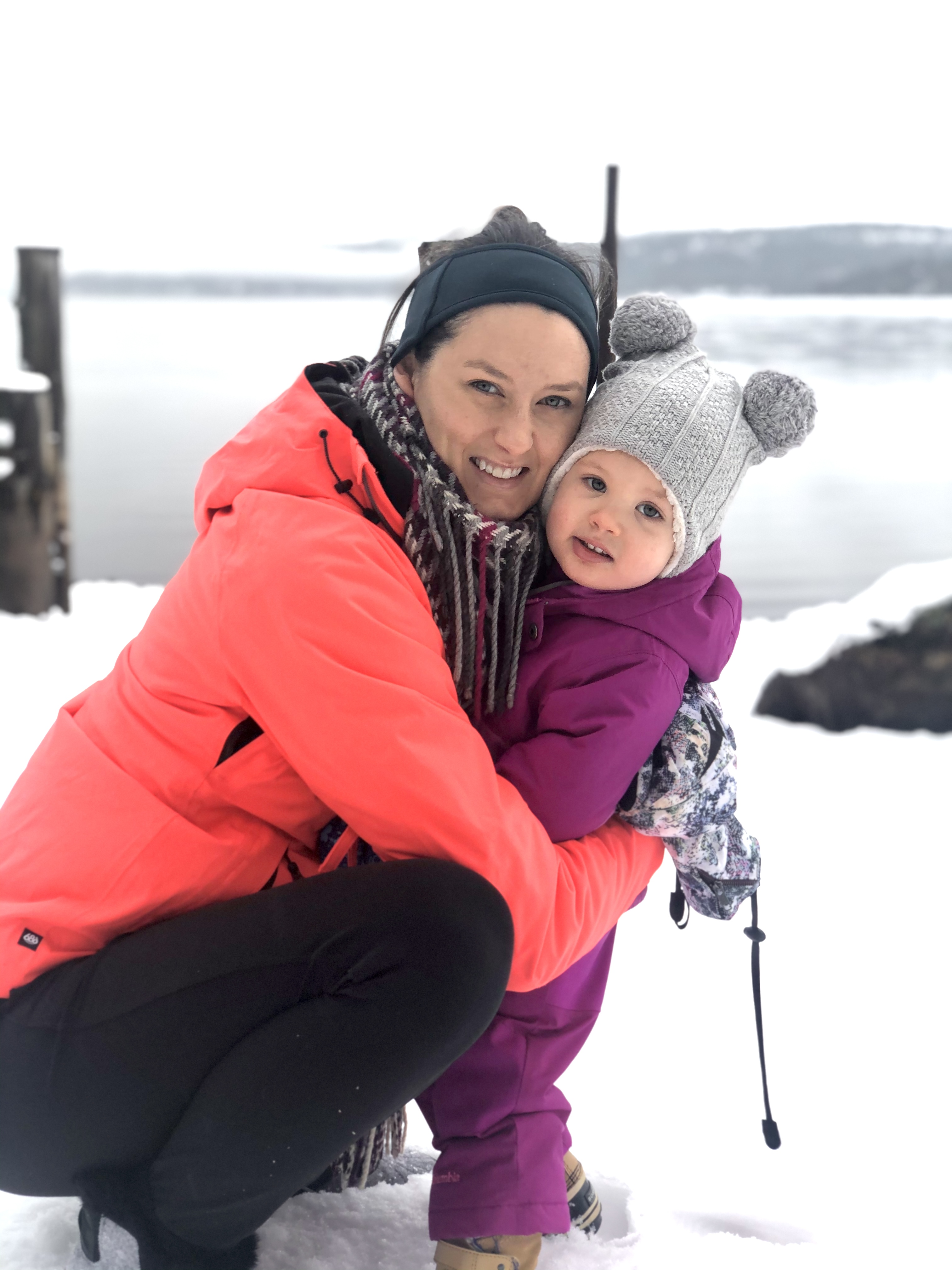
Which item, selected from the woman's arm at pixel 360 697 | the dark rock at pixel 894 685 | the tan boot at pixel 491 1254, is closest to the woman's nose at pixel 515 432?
the woman's arm at pixel 360 697

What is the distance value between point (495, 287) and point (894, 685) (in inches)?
94.6

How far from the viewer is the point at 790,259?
4625 millimetres

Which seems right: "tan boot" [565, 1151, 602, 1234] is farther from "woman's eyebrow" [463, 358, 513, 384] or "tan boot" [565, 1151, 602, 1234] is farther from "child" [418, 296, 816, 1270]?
"woman's eyebrow" [463, 358, 513, 384]

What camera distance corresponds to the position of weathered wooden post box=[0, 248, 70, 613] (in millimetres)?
3648

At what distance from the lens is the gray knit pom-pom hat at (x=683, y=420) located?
1301 mm

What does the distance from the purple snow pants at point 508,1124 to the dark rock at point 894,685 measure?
2.15 meters

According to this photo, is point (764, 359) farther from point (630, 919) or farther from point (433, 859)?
point (433, 859)

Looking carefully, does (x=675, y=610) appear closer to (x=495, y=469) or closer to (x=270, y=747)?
(x=495, y=469)

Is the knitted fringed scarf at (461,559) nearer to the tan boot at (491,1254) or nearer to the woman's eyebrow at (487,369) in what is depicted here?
the woman's eyebrow at (487,369)

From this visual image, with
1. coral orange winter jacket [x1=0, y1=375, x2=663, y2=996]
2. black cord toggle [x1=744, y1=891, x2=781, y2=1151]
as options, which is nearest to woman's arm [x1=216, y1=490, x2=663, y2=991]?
coral orange winter jacket [x1=0, y1=375, x2=663, y2=996]

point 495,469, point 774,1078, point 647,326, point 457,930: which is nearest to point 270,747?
point 457,930

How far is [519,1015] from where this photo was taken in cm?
129

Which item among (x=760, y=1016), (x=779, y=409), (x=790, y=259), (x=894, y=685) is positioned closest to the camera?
(x=779, y=409)

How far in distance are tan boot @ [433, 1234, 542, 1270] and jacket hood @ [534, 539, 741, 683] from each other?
2.21 feet
